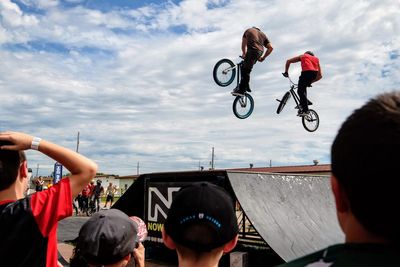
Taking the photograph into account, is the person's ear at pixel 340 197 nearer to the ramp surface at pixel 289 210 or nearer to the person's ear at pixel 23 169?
the person's ear at pixel 23 169

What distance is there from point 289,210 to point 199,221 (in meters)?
5.70

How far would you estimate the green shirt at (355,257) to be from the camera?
2.87 ft

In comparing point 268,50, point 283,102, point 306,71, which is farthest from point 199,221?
point 283,102

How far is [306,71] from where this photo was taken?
10.3m

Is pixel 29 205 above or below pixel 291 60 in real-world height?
below

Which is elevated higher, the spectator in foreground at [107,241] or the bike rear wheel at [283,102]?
the bike rear wheel at [283,102]

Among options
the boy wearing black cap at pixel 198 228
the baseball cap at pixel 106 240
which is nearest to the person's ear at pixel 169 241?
the boy wearing black cap at pixel 198 228

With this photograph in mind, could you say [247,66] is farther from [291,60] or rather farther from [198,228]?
[198,228]

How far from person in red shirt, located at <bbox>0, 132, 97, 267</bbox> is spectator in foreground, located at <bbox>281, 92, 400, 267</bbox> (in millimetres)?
1276

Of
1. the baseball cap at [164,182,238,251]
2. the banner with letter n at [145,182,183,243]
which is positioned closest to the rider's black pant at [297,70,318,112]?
the banner with letter n at [145,182,183,243]

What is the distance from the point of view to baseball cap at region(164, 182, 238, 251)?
144 cm

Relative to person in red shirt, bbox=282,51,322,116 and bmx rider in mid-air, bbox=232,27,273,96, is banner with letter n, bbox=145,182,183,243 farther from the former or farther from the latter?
person in red shirt, bbox=282,51,322,116

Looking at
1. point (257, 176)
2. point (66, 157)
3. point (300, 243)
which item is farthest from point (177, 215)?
point (257, 176)

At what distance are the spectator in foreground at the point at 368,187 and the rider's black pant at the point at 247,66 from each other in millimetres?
8840
